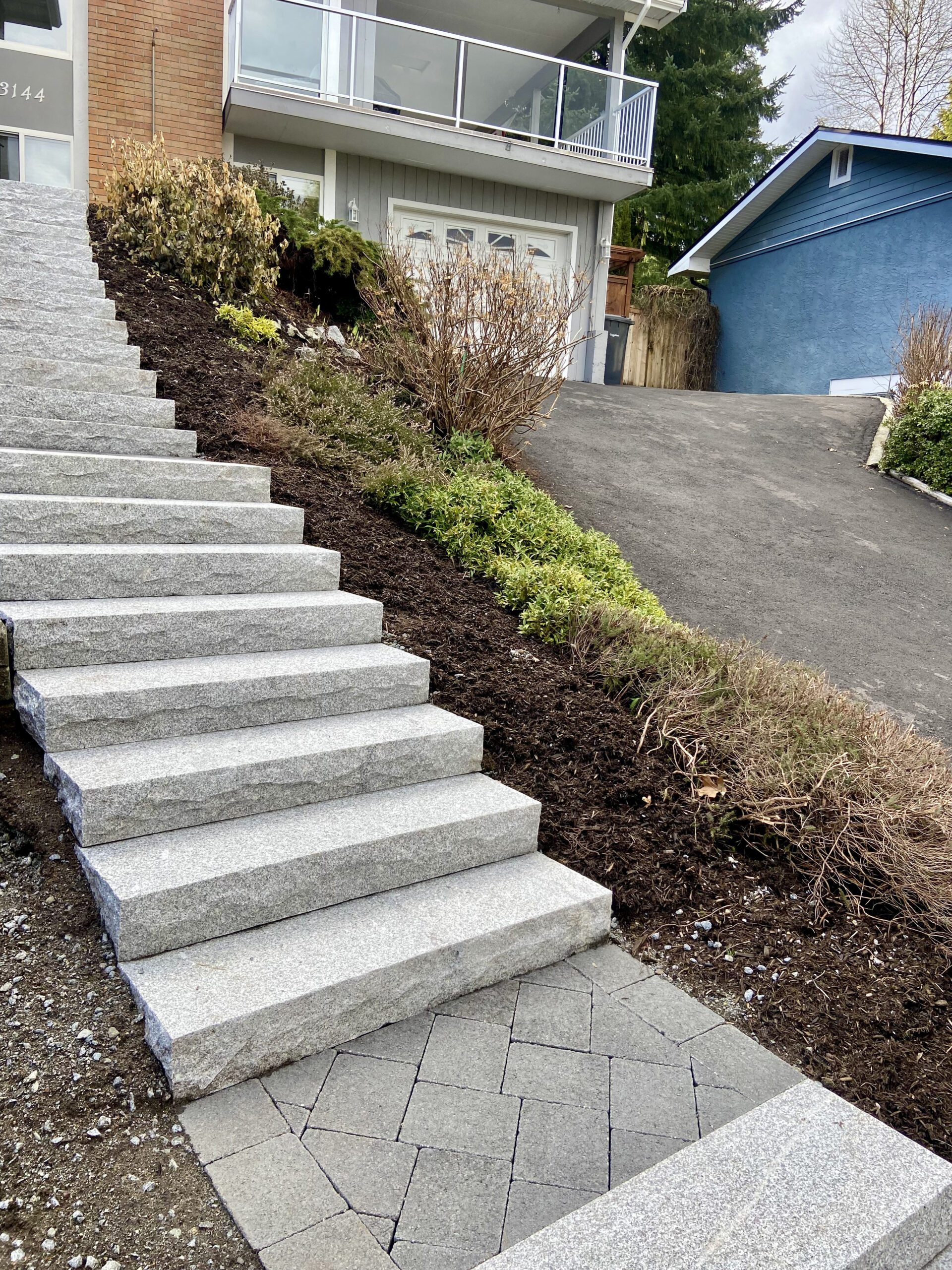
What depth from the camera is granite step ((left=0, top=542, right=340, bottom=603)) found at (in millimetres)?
3439

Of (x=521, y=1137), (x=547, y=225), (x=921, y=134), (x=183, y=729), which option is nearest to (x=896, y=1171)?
(x=521, y=1137)

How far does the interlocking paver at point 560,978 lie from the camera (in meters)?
2.83

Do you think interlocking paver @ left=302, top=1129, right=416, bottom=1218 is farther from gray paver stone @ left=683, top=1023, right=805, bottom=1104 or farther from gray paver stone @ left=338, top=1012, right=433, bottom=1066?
gray paver stone @ left=683, top=1023, right=805, bottom=1104

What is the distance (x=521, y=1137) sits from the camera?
86.4 inches

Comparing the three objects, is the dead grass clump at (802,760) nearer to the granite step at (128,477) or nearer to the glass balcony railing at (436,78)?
the granite step at (128,477)

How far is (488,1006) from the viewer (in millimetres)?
2695

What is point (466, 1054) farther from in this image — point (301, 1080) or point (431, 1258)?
point (431, 1258)

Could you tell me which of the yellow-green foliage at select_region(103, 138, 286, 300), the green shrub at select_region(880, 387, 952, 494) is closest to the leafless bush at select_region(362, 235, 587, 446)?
the yellow-green foliage at select_region(103, 138, 286, 300)

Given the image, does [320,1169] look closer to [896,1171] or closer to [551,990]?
[551,990]

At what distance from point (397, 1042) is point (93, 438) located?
12.1 feet

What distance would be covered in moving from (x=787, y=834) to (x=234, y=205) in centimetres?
732

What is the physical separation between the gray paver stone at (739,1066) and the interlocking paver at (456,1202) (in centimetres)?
70

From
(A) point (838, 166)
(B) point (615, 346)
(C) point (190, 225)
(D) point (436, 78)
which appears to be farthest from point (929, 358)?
(C) point (190, 225)

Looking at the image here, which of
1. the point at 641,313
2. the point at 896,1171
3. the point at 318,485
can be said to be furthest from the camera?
the point at 641,313
